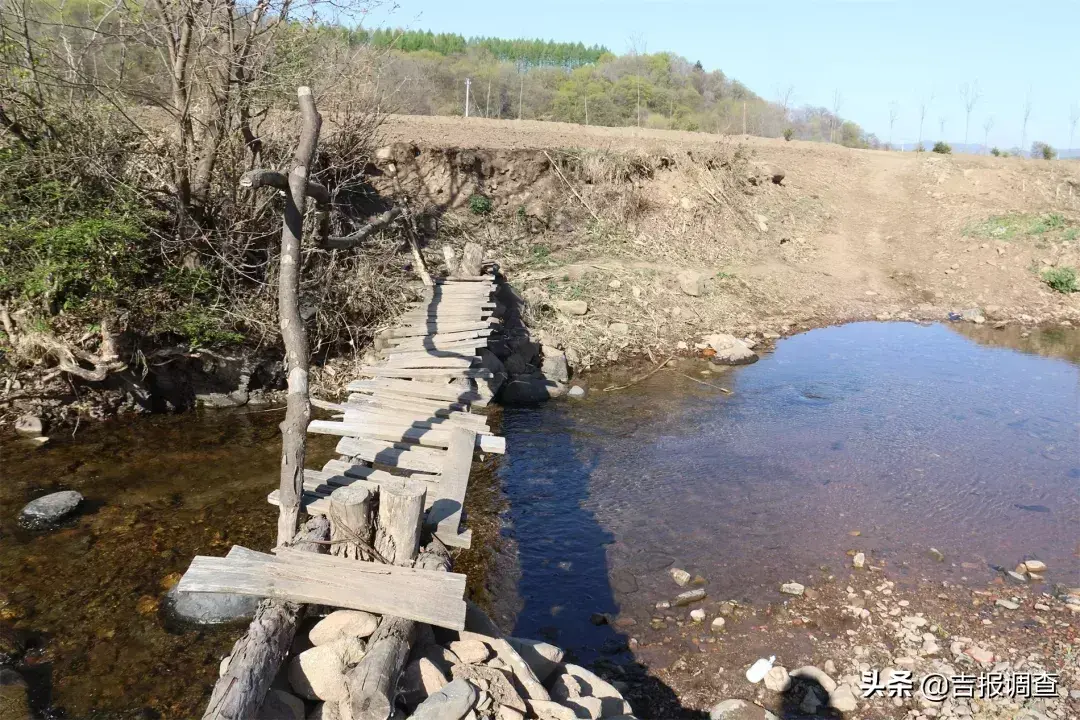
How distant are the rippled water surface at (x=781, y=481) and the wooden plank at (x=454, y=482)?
1113 mm

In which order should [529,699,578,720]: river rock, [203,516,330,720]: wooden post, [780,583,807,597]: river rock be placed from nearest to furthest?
[203,516,330,720]: wooden post < [529,699,578,720]: river rock < [780,583,807,597]: river rock

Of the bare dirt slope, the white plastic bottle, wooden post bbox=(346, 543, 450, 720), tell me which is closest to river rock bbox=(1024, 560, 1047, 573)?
the white plastic bottle

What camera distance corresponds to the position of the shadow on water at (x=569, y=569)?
468cm

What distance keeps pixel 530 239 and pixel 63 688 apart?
11.0 metres

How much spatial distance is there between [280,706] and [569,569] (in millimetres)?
2990

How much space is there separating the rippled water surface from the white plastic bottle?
2.55ft

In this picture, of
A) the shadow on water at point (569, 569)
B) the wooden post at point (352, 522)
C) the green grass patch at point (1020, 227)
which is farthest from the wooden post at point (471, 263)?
the green grass patch at point (1020, 227)

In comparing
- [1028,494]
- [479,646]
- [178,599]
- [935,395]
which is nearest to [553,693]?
[479,646]

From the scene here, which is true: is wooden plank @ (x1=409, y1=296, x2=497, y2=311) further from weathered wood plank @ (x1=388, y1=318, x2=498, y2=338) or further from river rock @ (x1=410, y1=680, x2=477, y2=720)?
river rock @ (x1=410, y1=680, x2=477, y2=720)

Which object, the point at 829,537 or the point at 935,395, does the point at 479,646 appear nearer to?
the point at 829,537

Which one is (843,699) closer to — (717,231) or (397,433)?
(397,433)

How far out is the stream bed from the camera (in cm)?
479

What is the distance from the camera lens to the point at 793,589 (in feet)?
18.0

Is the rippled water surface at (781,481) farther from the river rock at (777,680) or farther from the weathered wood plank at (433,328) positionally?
the weathered wood plank at (433,328)
